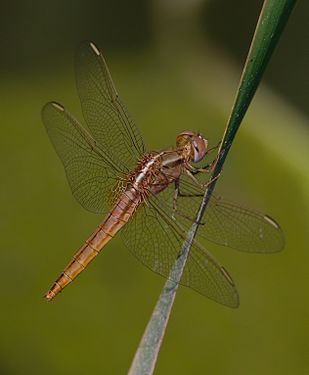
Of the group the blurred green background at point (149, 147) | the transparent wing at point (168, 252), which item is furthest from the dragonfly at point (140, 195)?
the blurred green background at point (149, 147)

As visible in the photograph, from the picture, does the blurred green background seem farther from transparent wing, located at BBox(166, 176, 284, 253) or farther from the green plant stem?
the green plant stem

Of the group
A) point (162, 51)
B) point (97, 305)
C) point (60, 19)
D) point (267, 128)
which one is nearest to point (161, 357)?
point (97, 305)

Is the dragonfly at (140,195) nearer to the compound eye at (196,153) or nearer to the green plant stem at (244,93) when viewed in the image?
the compound eye at (196,153)

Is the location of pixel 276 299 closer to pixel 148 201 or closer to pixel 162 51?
pixel 148 201

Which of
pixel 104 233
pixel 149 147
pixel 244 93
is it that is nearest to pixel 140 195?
pixel 104 233

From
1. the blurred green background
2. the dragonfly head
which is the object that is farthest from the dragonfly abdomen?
the blurred green background
